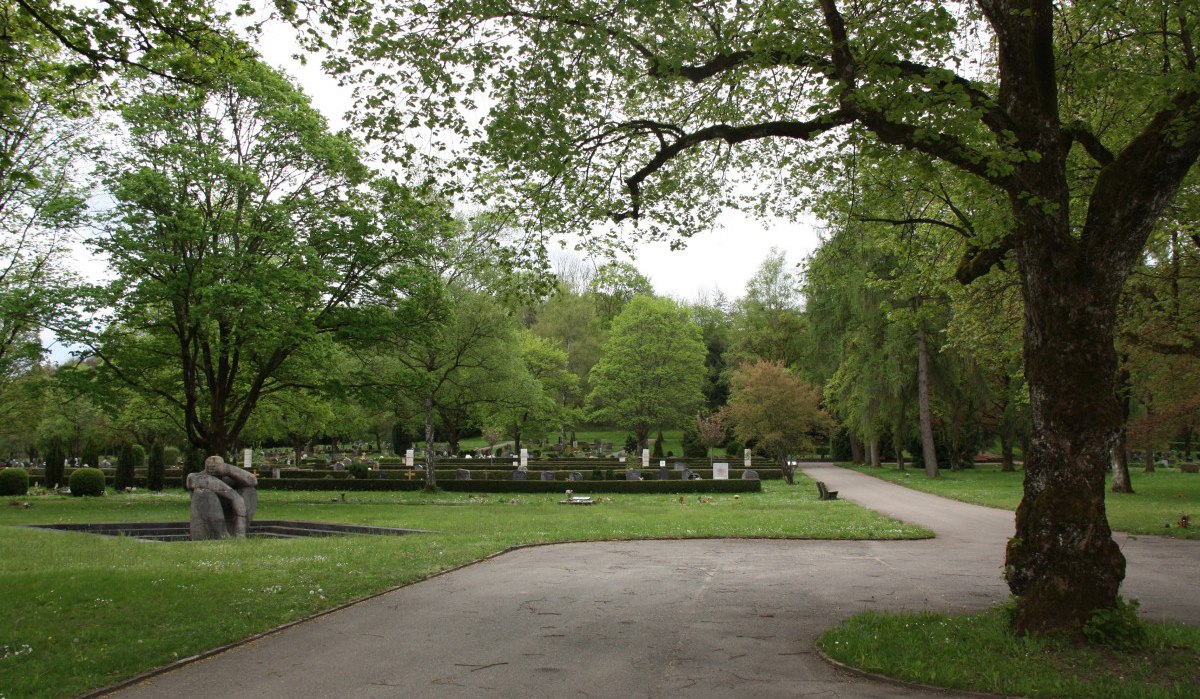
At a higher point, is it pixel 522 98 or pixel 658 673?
pixel 522 98

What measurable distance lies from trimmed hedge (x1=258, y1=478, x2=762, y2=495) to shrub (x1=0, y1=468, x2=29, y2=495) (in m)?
8.30

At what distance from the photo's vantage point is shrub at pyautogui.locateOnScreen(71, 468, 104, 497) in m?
27.3

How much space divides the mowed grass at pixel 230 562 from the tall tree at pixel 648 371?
23732 mm

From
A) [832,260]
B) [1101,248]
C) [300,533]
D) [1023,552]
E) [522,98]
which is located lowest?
[300,533]

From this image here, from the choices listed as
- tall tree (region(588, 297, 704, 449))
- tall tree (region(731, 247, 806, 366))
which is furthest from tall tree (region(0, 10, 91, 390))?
tall tree (region(731, 247, 806, 366))

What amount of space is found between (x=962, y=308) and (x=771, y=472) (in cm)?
2081

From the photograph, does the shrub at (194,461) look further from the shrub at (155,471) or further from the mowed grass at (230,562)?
the mowed grass at (230,562)

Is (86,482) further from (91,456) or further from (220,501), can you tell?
(91,456)

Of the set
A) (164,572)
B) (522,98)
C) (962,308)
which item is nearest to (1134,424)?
(962,308)

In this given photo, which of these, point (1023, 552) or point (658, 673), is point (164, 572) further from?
point (1023, 552)

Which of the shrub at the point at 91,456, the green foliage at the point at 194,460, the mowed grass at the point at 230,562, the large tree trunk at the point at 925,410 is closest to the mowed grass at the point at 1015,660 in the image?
the mowed grass at the point at 230,562

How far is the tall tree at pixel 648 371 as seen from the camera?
48.4m

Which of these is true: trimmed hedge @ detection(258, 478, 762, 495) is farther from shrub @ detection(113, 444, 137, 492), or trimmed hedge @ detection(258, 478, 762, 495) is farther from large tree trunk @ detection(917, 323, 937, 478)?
large tree trunk @ detection(917, 323, 937, 478)

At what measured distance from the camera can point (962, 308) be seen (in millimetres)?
16703
